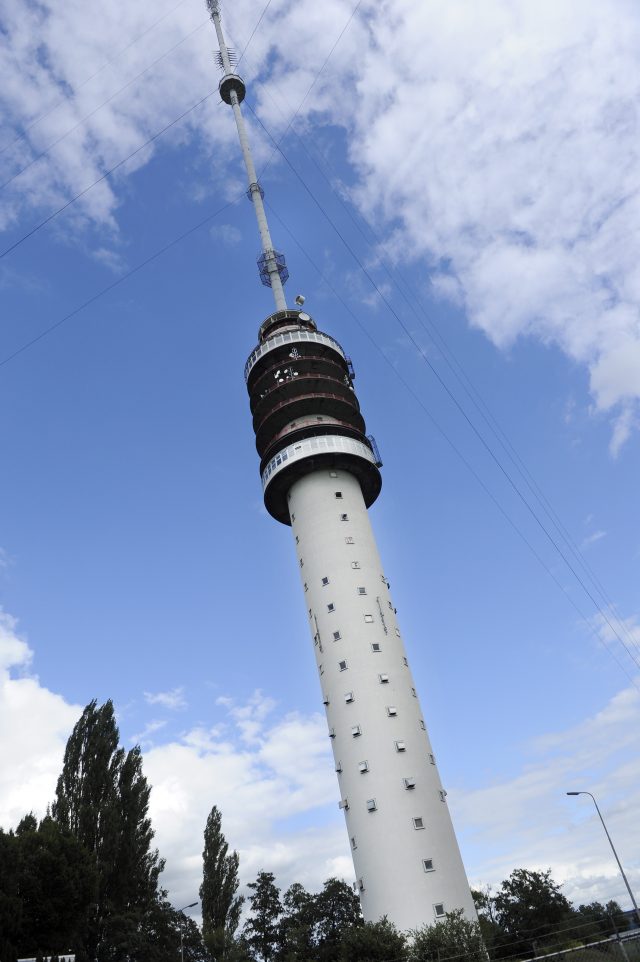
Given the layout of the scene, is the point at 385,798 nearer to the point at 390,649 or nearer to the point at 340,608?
the point at 390,649

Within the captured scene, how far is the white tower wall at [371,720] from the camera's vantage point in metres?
36.4

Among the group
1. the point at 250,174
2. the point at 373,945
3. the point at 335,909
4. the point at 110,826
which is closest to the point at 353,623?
the point at 373,945

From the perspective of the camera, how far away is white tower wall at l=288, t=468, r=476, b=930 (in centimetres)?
3644

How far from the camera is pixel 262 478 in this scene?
54.1 metres

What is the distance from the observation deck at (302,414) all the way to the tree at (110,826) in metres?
21.4

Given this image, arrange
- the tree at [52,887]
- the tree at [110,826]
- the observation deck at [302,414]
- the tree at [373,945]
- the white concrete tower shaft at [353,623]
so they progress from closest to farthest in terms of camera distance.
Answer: the tree at [373,945], the tree at [52,887], the white concrete tower shaft at [353,623], the tree at [110,826], the observation deck at [302,414]

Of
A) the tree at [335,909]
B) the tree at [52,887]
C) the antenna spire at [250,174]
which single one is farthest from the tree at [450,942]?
the antenna spire at [250,174]

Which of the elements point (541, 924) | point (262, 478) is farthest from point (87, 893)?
point (541, 924)

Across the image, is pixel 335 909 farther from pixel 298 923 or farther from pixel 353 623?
pixel 353 623

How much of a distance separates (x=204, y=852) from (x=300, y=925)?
9723 mm

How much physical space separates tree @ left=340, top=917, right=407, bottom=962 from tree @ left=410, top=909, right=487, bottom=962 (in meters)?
0.69

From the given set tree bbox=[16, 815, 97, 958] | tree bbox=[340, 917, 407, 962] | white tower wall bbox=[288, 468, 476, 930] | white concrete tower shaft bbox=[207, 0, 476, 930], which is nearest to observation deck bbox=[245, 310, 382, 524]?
white concrete tower shaft bbox=[207, 0, 476, 930]

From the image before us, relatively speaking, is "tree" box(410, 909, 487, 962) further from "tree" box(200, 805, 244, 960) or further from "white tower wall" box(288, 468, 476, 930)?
"tree" box(200, 805, 244, 960)

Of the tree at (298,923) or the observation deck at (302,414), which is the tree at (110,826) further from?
the observation deck at (302,414)
